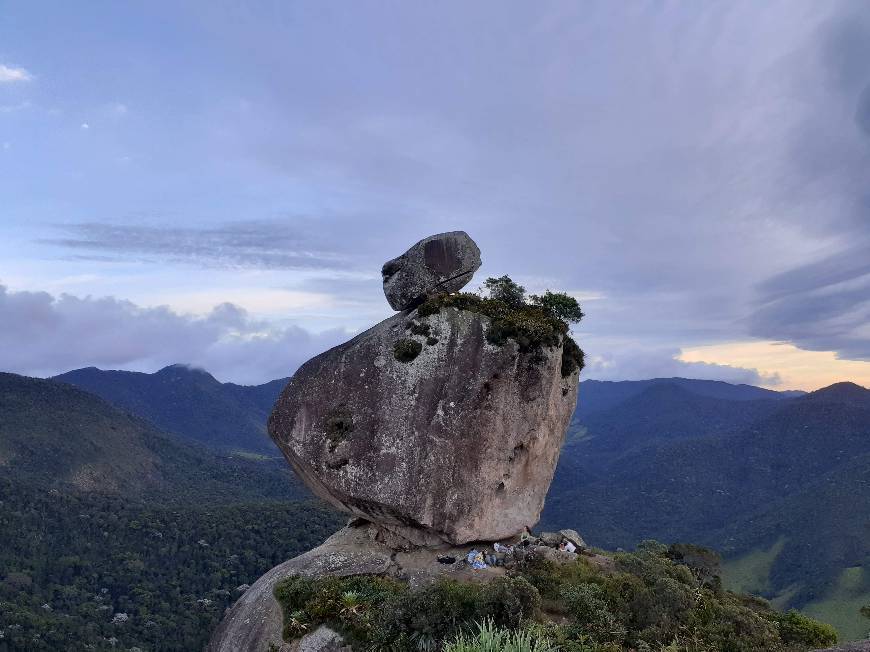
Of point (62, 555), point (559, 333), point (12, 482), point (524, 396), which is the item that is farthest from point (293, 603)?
point (12, 482)

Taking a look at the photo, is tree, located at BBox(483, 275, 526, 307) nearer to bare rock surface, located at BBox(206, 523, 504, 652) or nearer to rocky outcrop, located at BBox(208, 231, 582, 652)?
rocky outcrop, located at BBox(208, 231, 582, 652)

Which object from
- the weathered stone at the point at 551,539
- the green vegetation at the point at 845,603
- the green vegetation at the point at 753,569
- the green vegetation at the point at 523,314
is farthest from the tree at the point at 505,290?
the green vegetation at the point at 753,569

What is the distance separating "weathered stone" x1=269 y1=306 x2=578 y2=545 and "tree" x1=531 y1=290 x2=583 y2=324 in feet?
11.9

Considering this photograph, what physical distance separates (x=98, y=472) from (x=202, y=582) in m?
95.3

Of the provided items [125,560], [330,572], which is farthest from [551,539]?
[125,560]

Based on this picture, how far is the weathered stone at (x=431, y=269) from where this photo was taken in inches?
1336

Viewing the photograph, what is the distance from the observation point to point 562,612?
23922 millimetres

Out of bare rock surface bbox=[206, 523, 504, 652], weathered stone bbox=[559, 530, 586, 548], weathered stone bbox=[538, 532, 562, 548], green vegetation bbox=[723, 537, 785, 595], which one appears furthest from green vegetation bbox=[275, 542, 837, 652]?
green vegetation bbox=[723, 537, 785, 595]

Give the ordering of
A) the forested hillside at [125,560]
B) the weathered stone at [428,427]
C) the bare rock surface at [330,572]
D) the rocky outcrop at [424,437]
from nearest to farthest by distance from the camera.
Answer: the bare rock surface at [330,572] < the rocky outcrop at [424,437] < the weathered stone at [428,427] < the forested hillside at [125,560]

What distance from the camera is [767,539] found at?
194 m

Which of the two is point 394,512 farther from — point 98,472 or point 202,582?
point 98,472

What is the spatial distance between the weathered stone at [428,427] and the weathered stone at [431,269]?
308cm

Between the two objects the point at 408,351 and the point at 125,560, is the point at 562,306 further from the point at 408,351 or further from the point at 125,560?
the point at 125,560

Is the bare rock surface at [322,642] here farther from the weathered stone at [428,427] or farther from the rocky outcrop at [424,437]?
the weathered stone at [428,427]
